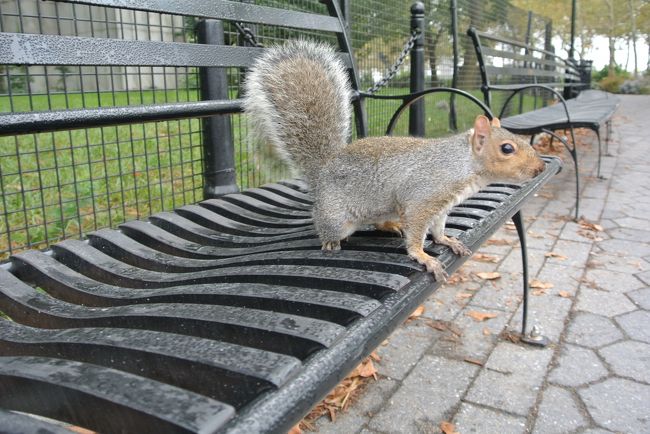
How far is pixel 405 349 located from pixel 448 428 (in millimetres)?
477

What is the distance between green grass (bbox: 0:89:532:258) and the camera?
7.07ft

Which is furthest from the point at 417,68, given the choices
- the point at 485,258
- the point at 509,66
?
the point at 509,66

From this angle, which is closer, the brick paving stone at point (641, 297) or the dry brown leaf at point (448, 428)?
the dry brown leaf at point (448, 428)

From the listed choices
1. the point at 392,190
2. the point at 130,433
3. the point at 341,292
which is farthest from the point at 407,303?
the point at 392,190

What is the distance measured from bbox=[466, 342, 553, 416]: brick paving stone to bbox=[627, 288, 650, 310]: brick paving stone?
0.64 m

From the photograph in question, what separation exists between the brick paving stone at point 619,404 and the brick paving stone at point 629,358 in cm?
6

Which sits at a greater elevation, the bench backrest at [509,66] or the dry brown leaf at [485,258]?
the bench backrest at [509,66]

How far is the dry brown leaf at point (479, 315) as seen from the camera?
7.36ft

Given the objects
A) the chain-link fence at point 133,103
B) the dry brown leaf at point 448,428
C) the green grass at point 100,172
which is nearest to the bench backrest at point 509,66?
the chain-link fence at point 133,103

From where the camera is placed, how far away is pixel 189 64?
159 cm

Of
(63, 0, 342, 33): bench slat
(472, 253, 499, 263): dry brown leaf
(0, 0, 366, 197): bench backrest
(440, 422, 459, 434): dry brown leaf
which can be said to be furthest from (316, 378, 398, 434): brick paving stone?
(472, 253, 499, 263): dry brown leaf

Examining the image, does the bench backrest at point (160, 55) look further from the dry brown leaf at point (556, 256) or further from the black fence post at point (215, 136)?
the dry brown leaf at point (556, 256)

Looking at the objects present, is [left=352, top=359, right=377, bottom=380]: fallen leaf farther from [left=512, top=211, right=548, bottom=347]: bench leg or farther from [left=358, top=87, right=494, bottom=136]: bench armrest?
[left=358, top=87, right=494, bottom=136]: bench armrest

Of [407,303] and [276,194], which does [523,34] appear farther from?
[407,303]
